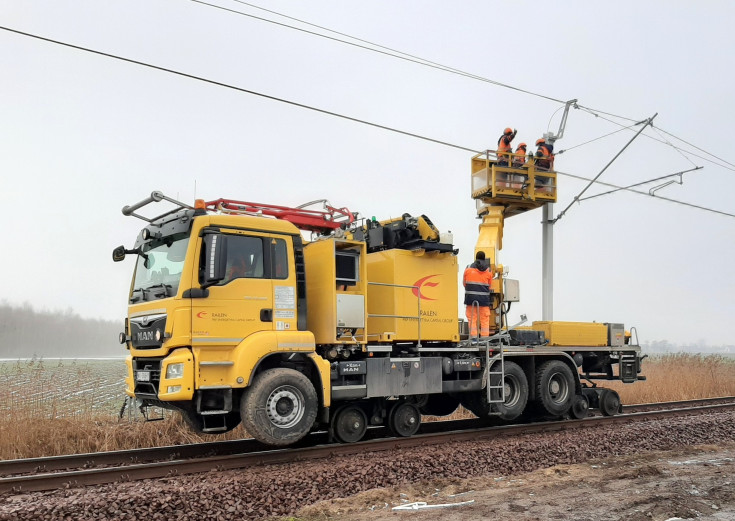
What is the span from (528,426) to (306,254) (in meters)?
5.40

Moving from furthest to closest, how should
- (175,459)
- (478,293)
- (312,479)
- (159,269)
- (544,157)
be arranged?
1. (544,157)
2. (478,293)
3. (159,269)
4. (175,459)
5. (312,479)

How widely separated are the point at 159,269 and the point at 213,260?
1.27 meters

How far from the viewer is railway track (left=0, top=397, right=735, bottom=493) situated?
7.08 metres

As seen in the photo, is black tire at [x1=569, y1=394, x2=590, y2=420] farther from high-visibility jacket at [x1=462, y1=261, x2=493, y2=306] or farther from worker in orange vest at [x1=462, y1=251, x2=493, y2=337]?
high-visibility jacket at [x1=462, y1=261, x2=493, y2=306]

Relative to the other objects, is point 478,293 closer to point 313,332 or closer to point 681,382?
point 313,332

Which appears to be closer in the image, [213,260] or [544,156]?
[213,260]

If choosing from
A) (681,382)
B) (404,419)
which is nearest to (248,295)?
(404,419)

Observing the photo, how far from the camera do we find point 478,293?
37.0 feet

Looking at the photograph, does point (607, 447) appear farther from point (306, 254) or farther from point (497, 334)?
point (306, 254)

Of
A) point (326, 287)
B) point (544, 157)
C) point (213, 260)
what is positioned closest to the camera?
point (213, 260)

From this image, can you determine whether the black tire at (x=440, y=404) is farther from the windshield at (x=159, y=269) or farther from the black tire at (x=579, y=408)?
the windshield at (x=159, y=269)

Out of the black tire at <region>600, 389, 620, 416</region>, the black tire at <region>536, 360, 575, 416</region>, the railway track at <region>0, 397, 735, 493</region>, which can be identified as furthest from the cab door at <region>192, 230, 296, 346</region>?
the black tire at <region>600, 389, 620, 416</region>

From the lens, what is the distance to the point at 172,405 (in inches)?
320

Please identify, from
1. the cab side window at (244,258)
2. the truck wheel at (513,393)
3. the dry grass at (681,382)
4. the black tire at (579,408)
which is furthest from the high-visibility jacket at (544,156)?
the cab side window at (244,258)
